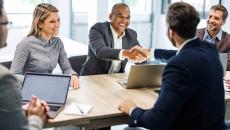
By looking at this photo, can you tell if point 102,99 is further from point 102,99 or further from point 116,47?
point 116,47

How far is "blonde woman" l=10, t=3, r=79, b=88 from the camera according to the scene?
2379 mm

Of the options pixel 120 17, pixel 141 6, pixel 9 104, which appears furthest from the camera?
pixel 141 6

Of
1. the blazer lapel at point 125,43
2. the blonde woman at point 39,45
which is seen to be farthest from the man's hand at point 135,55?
the blonde woman at point 39,45

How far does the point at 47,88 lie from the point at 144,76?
714mm

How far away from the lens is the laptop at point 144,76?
7.32 ft

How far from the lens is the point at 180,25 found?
1.65m

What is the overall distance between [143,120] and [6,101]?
2.41ft

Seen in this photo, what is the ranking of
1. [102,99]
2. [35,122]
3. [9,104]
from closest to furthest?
[9,104] < [35,122] < [102,99]

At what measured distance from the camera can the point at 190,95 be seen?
5.03 ft

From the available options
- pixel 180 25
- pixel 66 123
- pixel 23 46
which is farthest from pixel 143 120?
pixel 23 46

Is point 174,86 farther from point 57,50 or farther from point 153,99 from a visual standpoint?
point 57,50

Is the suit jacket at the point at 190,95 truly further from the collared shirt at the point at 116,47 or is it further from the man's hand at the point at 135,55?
the collared shirt at the point at 116,47

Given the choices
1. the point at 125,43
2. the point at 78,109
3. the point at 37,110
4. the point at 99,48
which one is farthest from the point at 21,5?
the point at 37,110

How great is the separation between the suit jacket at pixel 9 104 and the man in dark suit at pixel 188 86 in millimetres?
661
